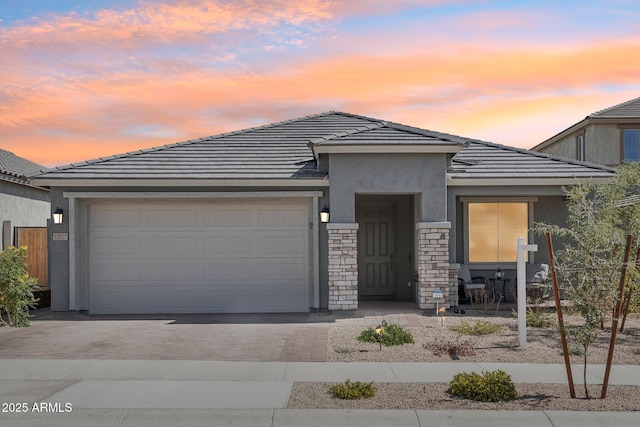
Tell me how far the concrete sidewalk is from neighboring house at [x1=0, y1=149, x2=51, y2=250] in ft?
36.1

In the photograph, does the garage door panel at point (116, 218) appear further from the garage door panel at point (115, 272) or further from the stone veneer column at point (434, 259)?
the stone veneer column at point (434, 259)

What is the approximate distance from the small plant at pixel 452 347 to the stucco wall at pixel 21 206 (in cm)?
1473

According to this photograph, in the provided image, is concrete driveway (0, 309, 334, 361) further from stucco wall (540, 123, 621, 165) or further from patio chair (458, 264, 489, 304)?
stucco wall (540, 123, 621, 165)

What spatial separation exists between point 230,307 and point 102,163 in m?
4.57

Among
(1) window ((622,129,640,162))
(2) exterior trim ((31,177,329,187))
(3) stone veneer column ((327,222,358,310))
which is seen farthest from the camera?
(1) window ((622,129,640,162))

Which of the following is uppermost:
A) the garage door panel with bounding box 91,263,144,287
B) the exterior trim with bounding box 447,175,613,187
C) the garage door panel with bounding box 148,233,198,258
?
the exterior trim with bounding box 447,175,613,187

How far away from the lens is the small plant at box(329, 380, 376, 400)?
302 inches

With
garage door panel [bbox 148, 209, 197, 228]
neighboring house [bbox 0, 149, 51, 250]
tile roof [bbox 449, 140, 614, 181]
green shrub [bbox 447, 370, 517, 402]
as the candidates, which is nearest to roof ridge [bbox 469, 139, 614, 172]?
tile roof [bbox 449, 140, 614, 181]

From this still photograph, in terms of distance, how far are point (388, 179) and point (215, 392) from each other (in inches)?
300

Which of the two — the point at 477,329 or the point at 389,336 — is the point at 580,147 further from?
the point at 389,336

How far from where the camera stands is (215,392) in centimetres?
801

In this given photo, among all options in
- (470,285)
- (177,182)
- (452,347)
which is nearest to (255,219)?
(177,182)

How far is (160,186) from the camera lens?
15.2 meters

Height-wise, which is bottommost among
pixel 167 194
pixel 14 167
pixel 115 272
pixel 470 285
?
pixel 470 285
